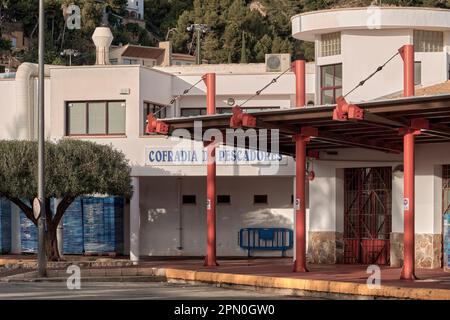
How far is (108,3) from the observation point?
123m

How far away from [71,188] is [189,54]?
219ft

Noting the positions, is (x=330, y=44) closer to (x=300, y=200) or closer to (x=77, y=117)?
(x=77, y=117)

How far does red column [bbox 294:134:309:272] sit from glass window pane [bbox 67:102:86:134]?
11.3 metres

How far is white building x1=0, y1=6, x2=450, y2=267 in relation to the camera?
3438 cm

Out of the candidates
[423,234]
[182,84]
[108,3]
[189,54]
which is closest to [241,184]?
[182,84]

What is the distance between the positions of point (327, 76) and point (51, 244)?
10722 millimetres

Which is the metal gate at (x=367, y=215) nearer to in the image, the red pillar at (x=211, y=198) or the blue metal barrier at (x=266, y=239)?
the red pillar at (x=211, y=198)

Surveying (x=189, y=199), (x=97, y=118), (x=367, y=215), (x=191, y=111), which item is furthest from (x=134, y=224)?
(x=367, y=215)

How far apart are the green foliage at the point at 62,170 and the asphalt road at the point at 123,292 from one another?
18.2ft

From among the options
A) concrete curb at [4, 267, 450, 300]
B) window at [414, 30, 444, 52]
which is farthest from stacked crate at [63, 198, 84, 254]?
window at [414, 30, 444, 52]

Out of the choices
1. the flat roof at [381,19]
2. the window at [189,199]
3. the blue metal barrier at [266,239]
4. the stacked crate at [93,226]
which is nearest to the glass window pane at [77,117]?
the stacked crate at [93,226]

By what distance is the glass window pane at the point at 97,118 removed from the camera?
129ft

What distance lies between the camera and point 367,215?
34938mm
